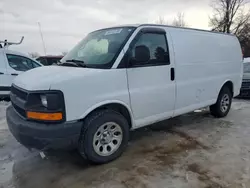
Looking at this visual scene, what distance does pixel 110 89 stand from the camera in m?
3.41

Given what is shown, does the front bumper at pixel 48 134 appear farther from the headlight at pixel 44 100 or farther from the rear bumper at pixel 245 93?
the rear bumper at pixel 245 93

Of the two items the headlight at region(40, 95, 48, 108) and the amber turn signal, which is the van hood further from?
the amber turn signal

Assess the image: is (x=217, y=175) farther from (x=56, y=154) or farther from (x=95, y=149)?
(x=56, y=154)

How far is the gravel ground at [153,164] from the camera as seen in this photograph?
119 inches

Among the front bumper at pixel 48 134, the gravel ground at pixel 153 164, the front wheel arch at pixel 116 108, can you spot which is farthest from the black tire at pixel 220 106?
the front bumper at pixel 48 134

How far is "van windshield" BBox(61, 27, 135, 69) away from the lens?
11.7ft

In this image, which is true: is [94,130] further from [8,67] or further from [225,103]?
[8,67]

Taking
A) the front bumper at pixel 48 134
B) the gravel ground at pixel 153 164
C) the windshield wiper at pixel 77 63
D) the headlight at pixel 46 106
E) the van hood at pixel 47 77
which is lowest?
the gravel ground at pixel 153 164

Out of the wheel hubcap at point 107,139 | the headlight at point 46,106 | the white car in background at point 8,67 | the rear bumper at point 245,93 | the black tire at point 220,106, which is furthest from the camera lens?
the rear bumper at point 245,93

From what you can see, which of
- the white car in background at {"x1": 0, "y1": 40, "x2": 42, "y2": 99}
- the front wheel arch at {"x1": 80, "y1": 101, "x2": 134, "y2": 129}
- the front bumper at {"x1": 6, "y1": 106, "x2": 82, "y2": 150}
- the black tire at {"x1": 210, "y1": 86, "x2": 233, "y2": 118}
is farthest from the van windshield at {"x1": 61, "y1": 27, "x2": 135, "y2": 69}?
the white car in background at {"x1": 0, "y1": 40, "x2": 42, "y2": 99}

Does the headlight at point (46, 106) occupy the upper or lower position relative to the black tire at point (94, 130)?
upper

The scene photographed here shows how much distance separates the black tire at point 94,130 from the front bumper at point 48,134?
108 mm

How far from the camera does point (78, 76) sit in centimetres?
314

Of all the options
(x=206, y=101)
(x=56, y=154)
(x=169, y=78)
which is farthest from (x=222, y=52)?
(x=56, y=154)
